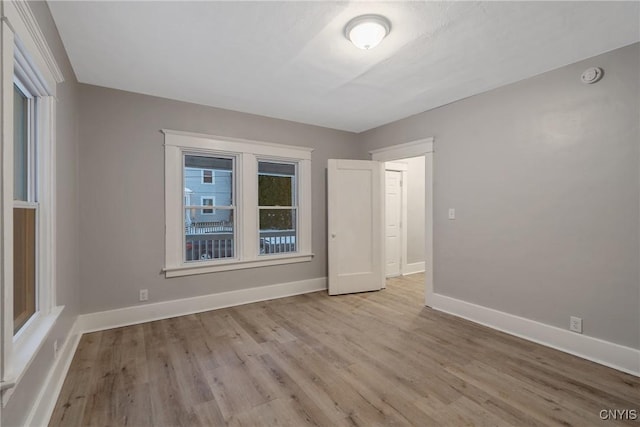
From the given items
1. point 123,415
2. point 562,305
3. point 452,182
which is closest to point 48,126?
point 123,415

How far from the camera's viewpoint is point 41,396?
1.69 meters

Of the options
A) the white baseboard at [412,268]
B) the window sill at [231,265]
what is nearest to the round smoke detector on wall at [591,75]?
the window sill at [231,265]

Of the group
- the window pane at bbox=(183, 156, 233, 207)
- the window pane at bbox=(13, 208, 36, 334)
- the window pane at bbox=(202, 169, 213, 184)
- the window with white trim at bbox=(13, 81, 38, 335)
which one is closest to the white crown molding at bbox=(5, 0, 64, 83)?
the window with white trim at bbox=(13, 81, 38, 335)

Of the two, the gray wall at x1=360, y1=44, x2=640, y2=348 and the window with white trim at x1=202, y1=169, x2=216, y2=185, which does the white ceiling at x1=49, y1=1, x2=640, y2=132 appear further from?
the window with white trim at x1=202, y1=169, x2=216, y2=185

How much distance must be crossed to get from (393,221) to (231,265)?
3.09m

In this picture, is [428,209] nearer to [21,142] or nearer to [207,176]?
[207,176]

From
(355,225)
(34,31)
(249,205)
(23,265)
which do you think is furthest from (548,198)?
(23,265)

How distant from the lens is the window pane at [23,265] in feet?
5.46

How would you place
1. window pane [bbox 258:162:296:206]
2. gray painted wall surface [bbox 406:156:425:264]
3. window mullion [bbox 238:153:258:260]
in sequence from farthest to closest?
gray painted wall surface [bbox 406:156:425:264] → window pane [bbox 258:162:296:206] → window mullion [bbox 238:153:258:260]

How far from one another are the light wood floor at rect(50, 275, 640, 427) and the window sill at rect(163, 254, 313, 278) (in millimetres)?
559

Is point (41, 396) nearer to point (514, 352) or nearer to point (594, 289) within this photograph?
point (514, 352)

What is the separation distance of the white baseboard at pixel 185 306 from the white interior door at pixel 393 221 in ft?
5.45

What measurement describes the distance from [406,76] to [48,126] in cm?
284

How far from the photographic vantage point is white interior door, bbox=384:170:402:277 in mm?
5449
